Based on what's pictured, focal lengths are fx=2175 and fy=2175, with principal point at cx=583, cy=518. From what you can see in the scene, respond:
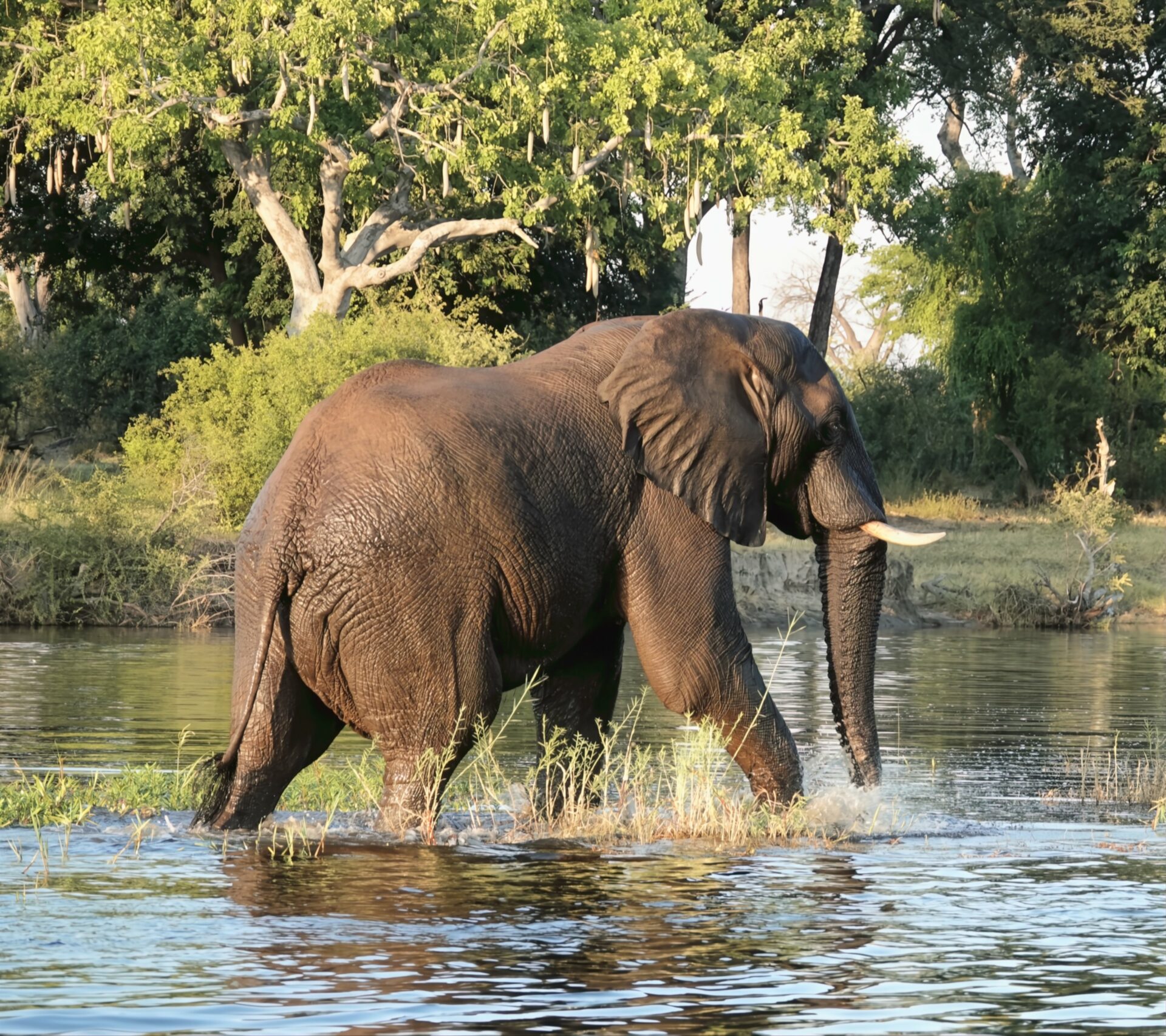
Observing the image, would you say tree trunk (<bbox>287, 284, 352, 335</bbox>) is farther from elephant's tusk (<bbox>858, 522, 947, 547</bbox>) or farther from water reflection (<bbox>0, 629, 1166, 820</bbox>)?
elephant's tusk (<bbox>858, 522, 947, 547</bbox>)

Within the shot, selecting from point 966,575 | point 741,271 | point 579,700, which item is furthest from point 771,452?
point 741,271

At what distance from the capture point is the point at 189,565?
25.3 metres

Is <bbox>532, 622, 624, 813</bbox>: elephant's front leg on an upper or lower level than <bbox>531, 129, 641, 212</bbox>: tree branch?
lower

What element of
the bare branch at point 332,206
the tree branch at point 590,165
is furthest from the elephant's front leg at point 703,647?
the bare branch at point 332,206

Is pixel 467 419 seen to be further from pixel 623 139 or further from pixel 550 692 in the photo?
pixel 623 139

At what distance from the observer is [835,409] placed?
1018cm

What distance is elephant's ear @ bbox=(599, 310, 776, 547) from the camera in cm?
950

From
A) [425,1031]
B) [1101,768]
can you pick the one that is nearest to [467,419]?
[425,1031]

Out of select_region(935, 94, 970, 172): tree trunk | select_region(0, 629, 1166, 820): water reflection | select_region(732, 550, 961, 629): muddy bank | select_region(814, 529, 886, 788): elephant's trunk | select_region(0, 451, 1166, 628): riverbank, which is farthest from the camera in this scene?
select_region(935, 94, 970, 172): tree trunk

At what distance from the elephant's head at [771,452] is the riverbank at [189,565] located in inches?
598

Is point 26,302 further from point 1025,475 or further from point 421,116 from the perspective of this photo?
point 1025,475

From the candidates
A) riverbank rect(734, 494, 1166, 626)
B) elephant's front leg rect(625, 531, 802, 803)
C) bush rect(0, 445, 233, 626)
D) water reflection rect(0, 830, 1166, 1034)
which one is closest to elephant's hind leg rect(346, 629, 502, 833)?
water reflection rect(0, 830, 1166, 1034)

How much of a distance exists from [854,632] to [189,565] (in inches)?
631

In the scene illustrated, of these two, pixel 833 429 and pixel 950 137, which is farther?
pixel 950 137
